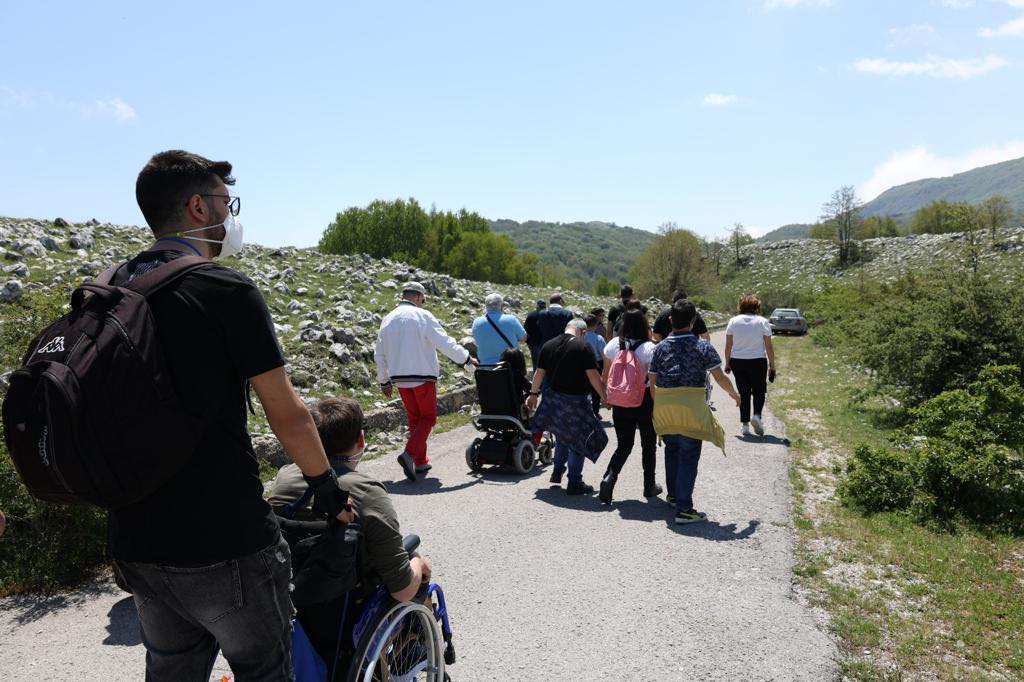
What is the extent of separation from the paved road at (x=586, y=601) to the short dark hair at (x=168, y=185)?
2936mm

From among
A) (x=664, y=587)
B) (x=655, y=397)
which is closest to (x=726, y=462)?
(x=655, y=397)

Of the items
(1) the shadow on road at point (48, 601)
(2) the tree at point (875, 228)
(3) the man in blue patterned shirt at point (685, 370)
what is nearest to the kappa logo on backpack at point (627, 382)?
(3) the man in blue patterned shirt at point (685, 370)

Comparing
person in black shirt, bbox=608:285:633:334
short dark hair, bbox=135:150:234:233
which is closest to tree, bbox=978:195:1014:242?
person in black shirt, bbox=608:285:633:334

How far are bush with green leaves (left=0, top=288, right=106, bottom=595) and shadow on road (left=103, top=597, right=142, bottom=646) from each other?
0.61 m

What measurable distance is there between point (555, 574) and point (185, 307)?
4.02m

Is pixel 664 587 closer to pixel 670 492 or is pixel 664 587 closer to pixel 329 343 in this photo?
pixel 670 492

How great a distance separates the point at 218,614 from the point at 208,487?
0.42m

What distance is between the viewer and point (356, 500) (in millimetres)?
2887

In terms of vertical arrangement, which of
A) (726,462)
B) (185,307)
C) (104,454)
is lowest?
(726,462)

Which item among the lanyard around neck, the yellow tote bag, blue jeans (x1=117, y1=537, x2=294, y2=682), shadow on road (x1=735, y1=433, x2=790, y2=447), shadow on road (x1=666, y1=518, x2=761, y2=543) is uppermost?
the lanyard around neck

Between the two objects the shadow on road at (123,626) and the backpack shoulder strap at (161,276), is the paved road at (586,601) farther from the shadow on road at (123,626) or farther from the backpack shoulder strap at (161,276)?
the backpack shoulder strap at (161,276)

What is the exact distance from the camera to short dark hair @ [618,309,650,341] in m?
7.21

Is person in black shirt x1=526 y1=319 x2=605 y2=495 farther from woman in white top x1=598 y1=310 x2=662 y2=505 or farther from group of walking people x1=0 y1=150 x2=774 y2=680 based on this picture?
group of walking people x1=0 y1=150 x2=774 y2=680

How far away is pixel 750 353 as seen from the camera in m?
9.98
